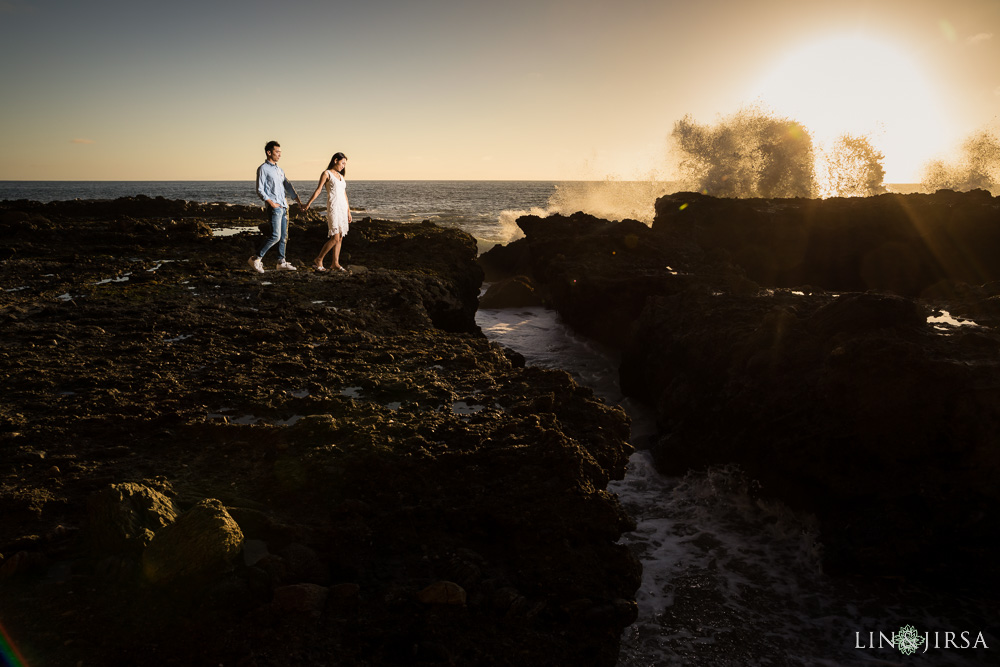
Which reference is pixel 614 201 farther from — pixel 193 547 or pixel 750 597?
pixel 193 547

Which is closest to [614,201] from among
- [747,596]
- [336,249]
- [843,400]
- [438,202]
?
[336,249]

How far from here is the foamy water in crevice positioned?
3.01 metres

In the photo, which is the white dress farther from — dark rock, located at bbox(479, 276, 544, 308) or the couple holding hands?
dark rock, located at bbox(479, 276, 544, 308)

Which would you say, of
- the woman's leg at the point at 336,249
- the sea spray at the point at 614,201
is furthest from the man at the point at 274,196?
the sea spray at the point at 614,201

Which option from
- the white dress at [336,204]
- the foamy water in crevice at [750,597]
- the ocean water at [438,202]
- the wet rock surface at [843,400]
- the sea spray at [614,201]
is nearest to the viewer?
the foamy water in crevice at [750,597]

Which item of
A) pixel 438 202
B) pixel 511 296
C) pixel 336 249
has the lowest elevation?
pixel 511 296

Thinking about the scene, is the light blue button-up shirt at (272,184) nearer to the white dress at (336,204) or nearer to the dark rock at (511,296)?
the white dress at (336,204)

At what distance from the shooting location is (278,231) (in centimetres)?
768

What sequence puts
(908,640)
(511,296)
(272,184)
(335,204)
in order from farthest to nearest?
(511,296) → (335,204) → (272,184) → (908,640)

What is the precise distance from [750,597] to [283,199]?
7.06 m

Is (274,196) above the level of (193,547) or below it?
above

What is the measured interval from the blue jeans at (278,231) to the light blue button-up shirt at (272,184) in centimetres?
11

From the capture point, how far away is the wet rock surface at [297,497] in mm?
2104

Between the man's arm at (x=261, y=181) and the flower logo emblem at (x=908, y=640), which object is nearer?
the flower logo emblem at (x=908, y=640)
